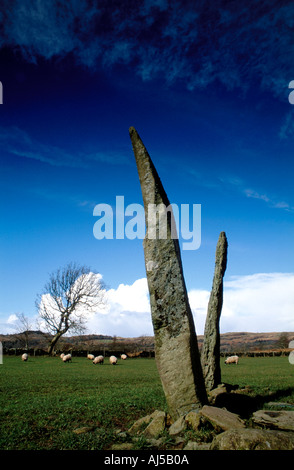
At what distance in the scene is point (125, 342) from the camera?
66.2 meters

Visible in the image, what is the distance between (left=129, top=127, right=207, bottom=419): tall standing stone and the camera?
5.95 m

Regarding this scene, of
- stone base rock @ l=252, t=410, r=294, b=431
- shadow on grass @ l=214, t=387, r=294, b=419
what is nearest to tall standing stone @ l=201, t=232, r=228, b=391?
shadow on grass @ l=214, t=387, r=294, b=419

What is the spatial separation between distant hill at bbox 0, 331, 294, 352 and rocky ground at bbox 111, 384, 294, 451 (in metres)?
44.5

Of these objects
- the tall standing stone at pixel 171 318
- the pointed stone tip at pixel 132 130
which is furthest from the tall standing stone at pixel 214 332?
the pointed stone tip at pixel 132 130

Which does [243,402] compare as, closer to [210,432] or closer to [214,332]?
[214,332]

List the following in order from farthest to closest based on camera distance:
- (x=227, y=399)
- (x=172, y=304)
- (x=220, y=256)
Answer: (x=220, y=256), (x=227, y=399), (x=172, y=304)

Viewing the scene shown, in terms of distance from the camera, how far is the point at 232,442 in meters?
4.00

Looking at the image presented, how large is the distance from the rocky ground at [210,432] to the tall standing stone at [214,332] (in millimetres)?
4104

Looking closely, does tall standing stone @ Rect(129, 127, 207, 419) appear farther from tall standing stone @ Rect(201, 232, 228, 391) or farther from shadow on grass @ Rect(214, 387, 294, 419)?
tall standing stone @ Rect(201, 232, 228, 391)

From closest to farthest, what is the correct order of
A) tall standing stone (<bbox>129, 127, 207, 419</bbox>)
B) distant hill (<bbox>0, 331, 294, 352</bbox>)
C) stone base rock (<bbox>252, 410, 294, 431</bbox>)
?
1. stone base rock (<bbox>252, 410, 294, 431</bbox>)
2. tall standing stone (<bbox>129, 127, 207, 419</bbox>)
3. distant hill (<bbox>0, 331, 294, 352</bbox>)

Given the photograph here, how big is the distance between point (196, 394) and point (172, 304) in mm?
1816

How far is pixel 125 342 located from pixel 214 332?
60.2 m

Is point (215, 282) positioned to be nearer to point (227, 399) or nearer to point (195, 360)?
point (227, 399)
